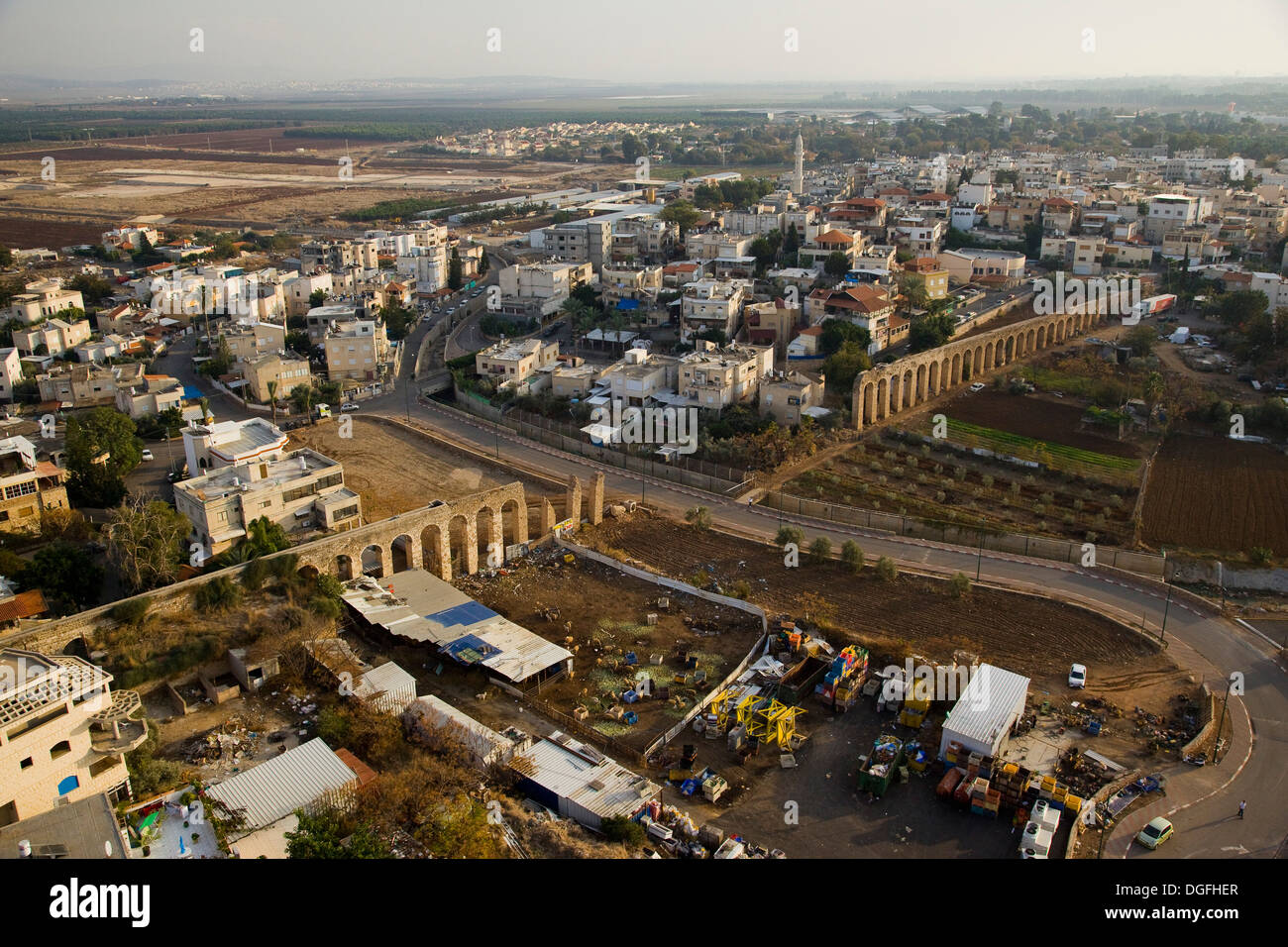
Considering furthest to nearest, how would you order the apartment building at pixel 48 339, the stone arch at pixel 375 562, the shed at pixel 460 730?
the apartment building at pixel 48 339 < the stone arch at pixel 375 562 < the shed at pixel 460 730

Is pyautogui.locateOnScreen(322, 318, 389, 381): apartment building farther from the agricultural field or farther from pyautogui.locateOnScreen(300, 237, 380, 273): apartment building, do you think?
the agricultural field

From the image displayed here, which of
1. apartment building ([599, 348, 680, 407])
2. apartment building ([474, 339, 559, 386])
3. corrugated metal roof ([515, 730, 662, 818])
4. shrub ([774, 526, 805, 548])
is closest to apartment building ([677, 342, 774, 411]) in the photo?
apartment building ([599, 348, 680, 407])

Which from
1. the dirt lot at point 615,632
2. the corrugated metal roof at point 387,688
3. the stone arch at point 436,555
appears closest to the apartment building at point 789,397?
the dirt lot at point 615,632

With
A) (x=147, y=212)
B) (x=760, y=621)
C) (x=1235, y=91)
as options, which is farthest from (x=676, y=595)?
(x=1235, y=91)

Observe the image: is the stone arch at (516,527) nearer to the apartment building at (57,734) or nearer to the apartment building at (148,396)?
the apartment building at (57,734)

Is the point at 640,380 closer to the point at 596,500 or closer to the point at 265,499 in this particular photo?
the point at 596,500

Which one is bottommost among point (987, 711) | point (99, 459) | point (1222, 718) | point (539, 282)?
point (1222, 718)

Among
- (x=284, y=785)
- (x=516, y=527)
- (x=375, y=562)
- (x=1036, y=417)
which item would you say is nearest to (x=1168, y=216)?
(x=1036, y=417)
